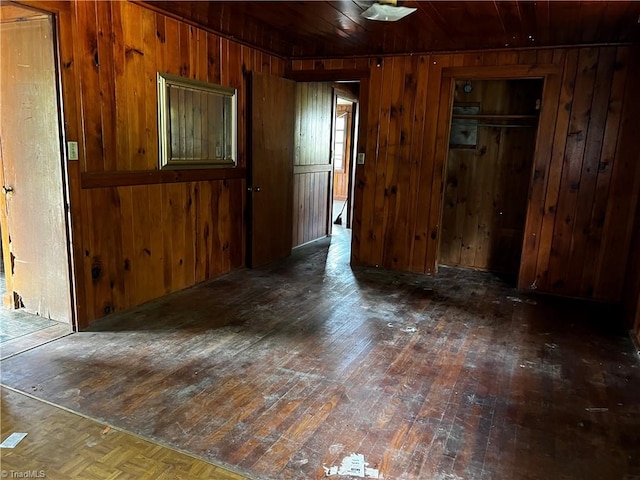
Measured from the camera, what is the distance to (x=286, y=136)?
5172 mm

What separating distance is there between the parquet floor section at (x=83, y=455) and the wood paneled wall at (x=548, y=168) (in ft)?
11.5

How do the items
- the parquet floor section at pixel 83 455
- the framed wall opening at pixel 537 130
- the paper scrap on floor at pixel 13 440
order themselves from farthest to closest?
the framed wall opening at pixel 537 130 → the paper scrap on floor at pixel 13 440 → the parquet floor section at pixel 83 455

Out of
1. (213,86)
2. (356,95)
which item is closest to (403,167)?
(213,86)

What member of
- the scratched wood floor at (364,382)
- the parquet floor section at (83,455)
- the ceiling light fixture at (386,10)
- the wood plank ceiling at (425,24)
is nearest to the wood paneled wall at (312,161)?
the wood plank ceiling at (425,24)

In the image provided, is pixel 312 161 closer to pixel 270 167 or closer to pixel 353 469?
pixel 270 167

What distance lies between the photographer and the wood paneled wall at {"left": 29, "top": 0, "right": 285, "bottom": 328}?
3016 millimetres

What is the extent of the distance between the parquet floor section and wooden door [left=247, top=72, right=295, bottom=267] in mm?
2876

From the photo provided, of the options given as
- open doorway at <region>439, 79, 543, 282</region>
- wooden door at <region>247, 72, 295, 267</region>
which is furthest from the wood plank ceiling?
open doorway at <region>439, 79, 543, 282</region>

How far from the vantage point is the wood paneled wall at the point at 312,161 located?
583cm

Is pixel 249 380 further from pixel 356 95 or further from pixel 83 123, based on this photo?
pixel 356 95

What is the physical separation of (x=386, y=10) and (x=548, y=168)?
7.68 feet

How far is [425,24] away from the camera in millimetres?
3611

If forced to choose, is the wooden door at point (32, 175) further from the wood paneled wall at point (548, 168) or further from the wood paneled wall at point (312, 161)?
the wood paneled wall at point (312, 161)

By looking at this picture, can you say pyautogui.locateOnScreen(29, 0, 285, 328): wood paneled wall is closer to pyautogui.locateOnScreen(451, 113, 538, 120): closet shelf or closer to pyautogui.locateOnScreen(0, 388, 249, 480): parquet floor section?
pyautogui.locateOnScreen(0, 388, 249, 480): parquet floor section
